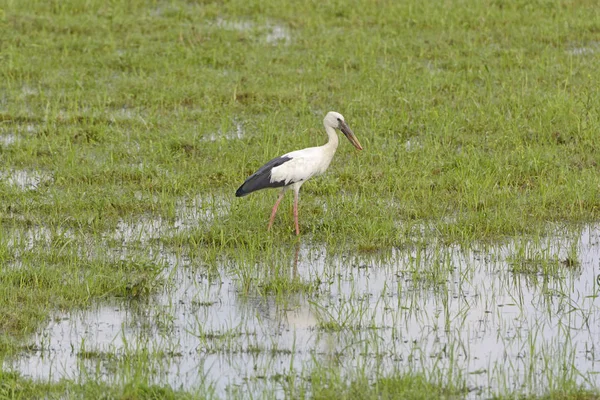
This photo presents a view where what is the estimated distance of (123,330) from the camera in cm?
665

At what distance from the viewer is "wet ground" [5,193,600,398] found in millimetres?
6090

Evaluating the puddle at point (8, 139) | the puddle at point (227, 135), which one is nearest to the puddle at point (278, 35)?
the puddle at point (227, 135)

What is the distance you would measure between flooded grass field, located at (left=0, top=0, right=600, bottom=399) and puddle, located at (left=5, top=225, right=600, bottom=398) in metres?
0.02

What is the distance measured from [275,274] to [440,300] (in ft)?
3.63

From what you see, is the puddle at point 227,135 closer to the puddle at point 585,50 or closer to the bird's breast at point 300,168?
the bird's breast at point 300,168

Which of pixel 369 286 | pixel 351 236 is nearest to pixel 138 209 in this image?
pixel 351 236

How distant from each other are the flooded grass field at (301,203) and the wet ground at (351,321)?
2cm

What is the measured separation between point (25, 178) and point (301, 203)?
2512 mm

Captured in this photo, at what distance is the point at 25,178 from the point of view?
10008 millimetres

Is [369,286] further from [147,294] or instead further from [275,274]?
[147,294]

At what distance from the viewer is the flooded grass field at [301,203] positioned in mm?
6270

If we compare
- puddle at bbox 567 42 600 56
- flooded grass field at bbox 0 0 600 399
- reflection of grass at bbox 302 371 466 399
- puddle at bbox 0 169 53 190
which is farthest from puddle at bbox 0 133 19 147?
puddle at bbox 567 42 600 56

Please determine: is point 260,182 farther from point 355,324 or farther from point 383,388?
point 383,388

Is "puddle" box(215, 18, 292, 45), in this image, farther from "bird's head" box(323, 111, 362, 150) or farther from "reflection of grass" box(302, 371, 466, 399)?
"reflection of grass" box(302, 371, 466, 399)
